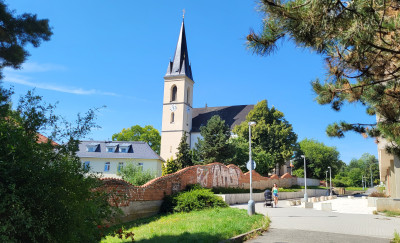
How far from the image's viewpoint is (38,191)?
4.19 metres

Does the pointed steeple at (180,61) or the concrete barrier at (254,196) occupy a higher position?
the pointed steeple at (180,61)

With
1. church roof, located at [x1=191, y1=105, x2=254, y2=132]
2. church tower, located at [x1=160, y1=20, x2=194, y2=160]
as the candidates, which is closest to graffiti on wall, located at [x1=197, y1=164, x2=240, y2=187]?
church tower, located at [x1=160, y1=20, x2=194, y2=160]

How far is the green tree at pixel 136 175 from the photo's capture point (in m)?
26.2

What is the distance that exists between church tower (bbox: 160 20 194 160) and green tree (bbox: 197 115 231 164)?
17.0 metres

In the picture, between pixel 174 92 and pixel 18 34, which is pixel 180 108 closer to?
pixel 174 92

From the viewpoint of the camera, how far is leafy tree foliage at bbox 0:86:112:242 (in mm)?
4000

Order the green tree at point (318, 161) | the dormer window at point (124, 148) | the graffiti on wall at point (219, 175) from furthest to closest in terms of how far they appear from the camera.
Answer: the green tree at point (318, 161) → the dormer window at point (124, 148) → the graffiti on wall at point (219, 175)

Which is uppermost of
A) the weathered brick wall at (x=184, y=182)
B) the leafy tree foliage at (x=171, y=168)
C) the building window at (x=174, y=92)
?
the building window at (x=174, y=92)

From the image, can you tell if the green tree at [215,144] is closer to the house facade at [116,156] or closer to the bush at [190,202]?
the house facade at [116,156]

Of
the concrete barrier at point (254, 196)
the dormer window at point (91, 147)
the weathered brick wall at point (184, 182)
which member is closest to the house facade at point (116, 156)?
the dormer window at point (91, 147)

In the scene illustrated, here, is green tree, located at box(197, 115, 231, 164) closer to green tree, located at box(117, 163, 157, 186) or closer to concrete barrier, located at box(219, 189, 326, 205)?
concrete barrier, located at box(219, 189, 326, 205)

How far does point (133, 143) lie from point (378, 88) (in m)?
43.9

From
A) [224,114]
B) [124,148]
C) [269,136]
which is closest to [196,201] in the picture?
[269,136]

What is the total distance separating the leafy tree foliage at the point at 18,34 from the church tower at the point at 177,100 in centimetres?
4787
